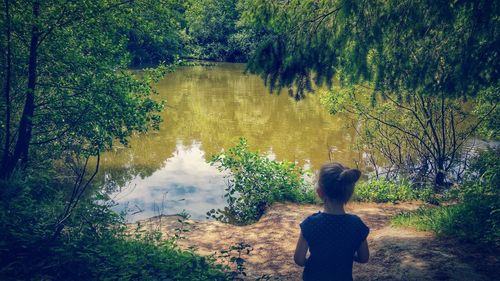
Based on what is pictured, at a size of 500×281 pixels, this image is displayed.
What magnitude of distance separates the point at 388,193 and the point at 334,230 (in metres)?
8.34

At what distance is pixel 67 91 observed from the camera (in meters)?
7.12

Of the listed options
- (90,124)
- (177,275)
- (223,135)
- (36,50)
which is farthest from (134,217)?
(223,135)

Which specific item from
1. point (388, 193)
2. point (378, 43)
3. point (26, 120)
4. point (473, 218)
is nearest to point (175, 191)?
point (26, 120)

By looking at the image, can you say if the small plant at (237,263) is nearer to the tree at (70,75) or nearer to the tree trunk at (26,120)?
the tree at (70,75)

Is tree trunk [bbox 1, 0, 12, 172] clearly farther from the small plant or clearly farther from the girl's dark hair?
the girl's dark hair

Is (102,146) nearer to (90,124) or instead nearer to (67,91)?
(90,124)

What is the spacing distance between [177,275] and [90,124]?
3195 mm

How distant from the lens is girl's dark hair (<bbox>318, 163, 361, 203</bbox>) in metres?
3.20

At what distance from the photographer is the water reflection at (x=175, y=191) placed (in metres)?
10.7

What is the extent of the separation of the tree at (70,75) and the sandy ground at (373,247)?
8.99 ft

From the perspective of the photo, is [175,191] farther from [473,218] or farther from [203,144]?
[473,218]

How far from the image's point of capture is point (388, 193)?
36.0 feet

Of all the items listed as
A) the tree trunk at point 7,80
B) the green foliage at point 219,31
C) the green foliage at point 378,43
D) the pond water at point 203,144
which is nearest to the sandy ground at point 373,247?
the pond water at point 203,144

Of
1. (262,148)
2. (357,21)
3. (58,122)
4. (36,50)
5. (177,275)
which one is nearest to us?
(177,275)
